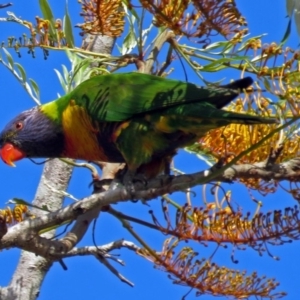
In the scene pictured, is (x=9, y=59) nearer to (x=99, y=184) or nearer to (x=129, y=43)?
(x=129, y=43)

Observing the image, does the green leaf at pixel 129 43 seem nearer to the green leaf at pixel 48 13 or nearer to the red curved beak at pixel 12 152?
the green leaf at pixel 48 13

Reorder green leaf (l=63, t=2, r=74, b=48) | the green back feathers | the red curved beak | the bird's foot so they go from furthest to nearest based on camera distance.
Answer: the red curved beak → green leaf (l=63, t=2, r=74, b=48) → the green back feathers → the bird's foot

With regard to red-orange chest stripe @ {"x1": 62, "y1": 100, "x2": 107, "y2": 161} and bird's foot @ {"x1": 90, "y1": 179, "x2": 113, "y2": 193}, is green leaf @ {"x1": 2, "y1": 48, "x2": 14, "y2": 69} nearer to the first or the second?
red-orange chest stripe @ {"x1": 62, "y1": 100, "x2": 107, "y2": 161}

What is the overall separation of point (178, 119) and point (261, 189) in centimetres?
30

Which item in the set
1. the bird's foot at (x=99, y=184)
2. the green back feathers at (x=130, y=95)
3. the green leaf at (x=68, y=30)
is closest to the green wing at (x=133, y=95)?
the green back feathers at (x=130, y=95)

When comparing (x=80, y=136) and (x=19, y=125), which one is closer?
(x=80, y=136)

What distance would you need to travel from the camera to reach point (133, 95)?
1903mm

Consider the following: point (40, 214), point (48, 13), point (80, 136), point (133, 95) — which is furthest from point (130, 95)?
point (40, 214)

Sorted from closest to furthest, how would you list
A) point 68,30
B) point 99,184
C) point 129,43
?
point 99,184
point 68,30
point 129,43

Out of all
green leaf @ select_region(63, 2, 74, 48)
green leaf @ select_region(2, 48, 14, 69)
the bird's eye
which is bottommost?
the bird's eye

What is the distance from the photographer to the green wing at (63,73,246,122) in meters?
1.72

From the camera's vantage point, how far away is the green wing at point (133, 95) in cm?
172

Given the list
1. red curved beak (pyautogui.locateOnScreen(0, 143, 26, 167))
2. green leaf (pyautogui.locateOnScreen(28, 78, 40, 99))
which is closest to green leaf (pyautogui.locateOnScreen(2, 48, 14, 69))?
green leaf (pyautogui.locateOnScreen(28, 78, 40, 99))

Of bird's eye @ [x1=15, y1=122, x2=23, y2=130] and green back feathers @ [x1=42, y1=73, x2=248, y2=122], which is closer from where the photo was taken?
green back feathers @ [x1=42, y1=73, x2=248, y2=122]
